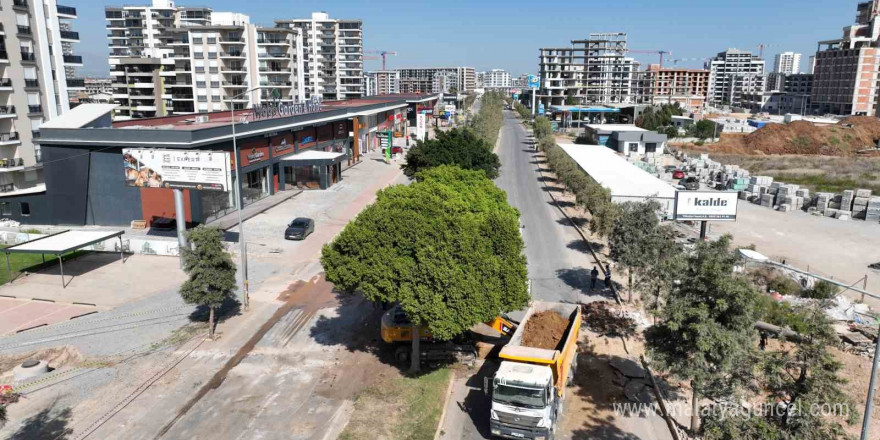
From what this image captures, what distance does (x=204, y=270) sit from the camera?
2306cm

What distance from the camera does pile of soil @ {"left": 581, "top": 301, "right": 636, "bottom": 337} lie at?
79.1 ft

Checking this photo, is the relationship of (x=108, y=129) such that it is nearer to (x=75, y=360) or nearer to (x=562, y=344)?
(x=75, y=360)

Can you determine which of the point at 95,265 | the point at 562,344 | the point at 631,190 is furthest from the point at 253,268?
the point at 631,190

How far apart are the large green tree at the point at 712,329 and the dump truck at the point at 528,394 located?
2896 mm

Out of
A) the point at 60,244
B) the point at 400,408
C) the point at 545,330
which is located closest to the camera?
the point at 400,408

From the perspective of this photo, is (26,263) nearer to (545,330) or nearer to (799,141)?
(545,330)

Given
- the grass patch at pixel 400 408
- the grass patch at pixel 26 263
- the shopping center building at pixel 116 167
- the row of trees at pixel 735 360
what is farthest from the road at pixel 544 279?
the grass patch at pixel 26 263

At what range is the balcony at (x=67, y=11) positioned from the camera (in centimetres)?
5636

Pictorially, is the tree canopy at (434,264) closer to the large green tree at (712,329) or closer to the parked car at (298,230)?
the large green tree at (712,329)

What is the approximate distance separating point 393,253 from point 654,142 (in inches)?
3035

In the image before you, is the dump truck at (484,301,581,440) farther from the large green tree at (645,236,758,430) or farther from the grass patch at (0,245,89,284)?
the grass patch at (0,245,89,284)

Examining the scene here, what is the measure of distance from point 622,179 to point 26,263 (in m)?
44.1

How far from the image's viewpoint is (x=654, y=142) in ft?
287

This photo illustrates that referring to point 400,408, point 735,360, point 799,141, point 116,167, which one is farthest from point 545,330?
point 799,141
